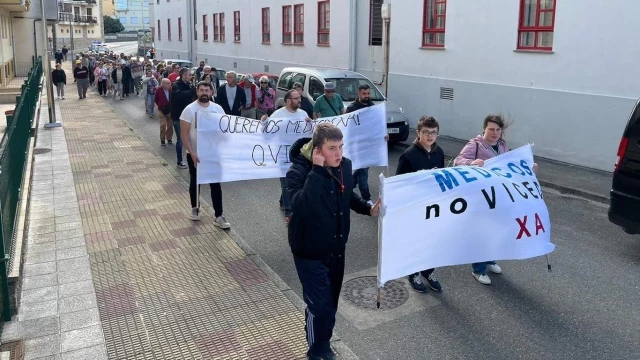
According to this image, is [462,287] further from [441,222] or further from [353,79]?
[353,79]

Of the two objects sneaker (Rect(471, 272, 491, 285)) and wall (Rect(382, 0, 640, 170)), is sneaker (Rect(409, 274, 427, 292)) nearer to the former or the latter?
sneaker (Rect(471, 272, 491, 285))

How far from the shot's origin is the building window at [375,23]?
65.6 ft

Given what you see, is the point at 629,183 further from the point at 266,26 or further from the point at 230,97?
the point at 266,26

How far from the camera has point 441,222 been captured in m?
5.14

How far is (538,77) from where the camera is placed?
43.8ft

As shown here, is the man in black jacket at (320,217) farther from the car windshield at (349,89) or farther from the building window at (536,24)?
the car windshield at (349,89)

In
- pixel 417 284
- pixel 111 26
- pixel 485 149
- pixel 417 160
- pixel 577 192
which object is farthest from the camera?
pixel 111 26

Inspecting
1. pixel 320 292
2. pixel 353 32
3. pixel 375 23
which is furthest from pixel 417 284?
pixel 353 32

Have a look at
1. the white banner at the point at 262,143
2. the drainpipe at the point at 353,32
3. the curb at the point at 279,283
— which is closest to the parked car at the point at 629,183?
the white banner at the point at 262,143

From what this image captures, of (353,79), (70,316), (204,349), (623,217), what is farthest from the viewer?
(353,79)

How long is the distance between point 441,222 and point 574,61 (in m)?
8.95

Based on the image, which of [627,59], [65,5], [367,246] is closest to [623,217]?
[367,246]

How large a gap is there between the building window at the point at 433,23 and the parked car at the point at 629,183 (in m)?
9.97

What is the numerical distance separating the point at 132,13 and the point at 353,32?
13631cm
